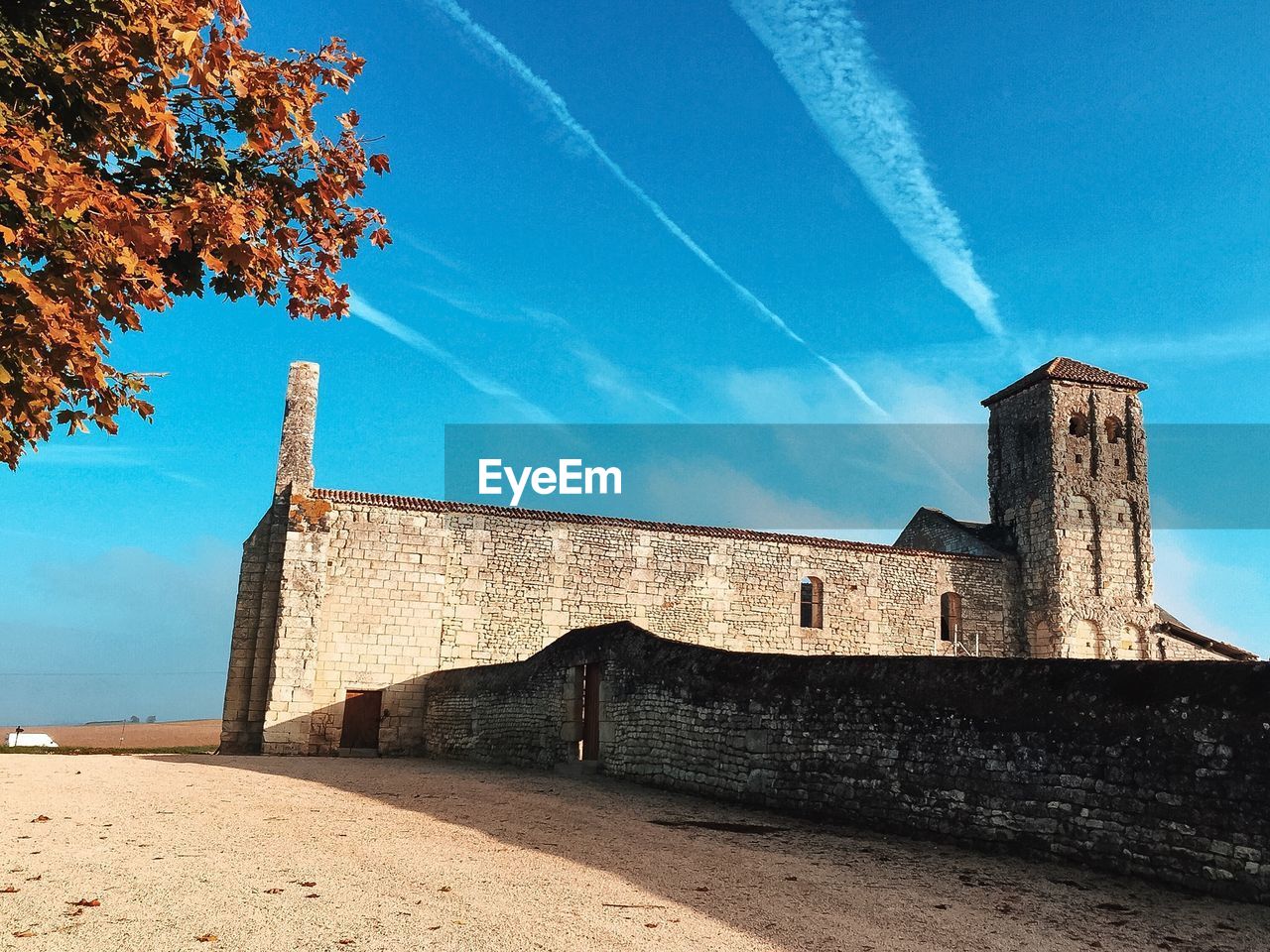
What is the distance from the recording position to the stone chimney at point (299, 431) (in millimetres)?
21141

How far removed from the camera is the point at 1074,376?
2606 centimetres

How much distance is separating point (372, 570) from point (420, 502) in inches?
77.4

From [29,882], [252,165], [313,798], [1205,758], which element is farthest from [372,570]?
[1205,758]

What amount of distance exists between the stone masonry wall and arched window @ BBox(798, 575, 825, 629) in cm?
17

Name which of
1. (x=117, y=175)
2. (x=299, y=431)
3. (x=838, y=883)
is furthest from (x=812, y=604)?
(x=117, y=175)

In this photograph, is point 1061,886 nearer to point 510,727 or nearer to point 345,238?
point 345,238

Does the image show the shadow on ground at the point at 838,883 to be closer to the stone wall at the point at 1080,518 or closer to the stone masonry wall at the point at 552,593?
the stone masonry wall at the point at 552,593

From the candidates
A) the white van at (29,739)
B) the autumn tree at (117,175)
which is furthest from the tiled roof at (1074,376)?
the white van at (29,739)

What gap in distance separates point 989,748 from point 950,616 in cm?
1764

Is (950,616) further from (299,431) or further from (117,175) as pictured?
(117,175)

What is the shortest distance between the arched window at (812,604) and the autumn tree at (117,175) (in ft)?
65.0

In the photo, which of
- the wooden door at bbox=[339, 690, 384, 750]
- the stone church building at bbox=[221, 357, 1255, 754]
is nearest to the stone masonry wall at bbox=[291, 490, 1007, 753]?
the stone church building at bbox=[221, 357, 1255, 754]

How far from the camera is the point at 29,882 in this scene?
6285 millimetres

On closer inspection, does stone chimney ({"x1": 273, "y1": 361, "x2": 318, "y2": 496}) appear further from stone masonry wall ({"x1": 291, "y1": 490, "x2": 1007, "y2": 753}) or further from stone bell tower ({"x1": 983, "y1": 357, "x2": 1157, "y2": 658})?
stone bell tower ({"x1": 983, "y1": 357, "x2": 1157, "y2": 658})
